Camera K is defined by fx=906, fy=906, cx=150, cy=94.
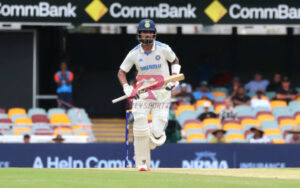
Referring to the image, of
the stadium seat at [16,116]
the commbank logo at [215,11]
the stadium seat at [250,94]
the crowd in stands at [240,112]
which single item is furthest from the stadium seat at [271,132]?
the stadium seat at [16,116]

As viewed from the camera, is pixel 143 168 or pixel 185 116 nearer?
pixel 143 168


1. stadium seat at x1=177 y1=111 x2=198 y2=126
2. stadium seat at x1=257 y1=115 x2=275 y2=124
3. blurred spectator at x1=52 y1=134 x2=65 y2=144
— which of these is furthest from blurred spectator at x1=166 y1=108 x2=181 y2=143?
stadium seat at x1=257 y1=115 x2=275 y2=124

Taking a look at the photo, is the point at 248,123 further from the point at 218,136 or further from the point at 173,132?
the point at 173,132

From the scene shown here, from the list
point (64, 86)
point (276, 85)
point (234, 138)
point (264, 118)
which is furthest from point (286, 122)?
point (64, 86)

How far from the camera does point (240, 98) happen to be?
74.0ft

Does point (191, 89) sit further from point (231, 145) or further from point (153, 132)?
point (153, 132)

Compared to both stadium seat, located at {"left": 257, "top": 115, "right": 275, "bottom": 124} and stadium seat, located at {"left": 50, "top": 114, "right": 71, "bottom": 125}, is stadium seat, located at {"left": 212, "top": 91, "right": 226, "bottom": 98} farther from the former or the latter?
stadium seat, located at {"left": 50, "top": 114, "right": 71, "bottom": 125}

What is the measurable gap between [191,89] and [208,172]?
1167cm

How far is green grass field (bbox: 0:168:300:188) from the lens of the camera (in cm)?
959

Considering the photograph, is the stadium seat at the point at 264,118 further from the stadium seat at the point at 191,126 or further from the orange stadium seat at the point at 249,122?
the stadium seat at the point at 191,126

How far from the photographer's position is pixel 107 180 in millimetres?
10188

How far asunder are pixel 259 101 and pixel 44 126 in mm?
5396

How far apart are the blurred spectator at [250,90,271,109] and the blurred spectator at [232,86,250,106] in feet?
0.55

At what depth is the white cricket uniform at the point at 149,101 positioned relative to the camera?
12.6 meters
